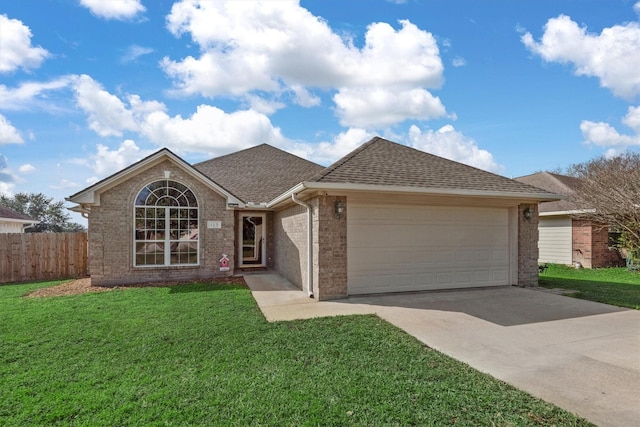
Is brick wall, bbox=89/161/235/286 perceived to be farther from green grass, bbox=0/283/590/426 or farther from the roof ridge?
the roof ridge

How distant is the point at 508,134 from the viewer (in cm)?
1375

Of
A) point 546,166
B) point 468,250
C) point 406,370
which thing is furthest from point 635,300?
point 546,166

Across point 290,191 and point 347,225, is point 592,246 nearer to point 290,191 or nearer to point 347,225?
point 347,225

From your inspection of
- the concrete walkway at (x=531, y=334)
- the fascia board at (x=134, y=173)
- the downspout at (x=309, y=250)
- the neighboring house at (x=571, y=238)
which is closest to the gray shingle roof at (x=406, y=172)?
the downspout at (x=309, y=250)

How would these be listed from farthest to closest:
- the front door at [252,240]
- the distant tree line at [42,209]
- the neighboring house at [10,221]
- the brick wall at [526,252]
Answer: the distant tree line at [42,209]
the neighboring house at [10,221]
the front door at [252,240]
the brick wall at [526,252]

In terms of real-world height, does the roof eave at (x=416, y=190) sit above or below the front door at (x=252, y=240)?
above

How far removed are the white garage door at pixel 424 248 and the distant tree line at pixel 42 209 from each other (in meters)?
46.2

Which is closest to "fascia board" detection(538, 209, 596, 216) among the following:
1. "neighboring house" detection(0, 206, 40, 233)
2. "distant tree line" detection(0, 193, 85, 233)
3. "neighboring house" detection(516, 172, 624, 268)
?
"neighboring house" detection(516, 172, 624, 268)

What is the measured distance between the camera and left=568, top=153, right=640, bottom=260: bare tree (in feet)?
45.0

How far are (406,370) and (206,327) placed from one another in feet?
11.1

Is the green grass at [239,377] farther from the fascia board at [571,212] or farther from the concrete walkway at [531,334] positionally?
the fascia board at [571,212]

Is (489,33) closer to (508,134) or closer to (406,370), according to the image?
(508,134)

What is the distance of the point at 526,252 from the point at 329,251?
5928 millimetres

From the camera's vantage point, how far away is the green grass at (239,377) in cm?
309
